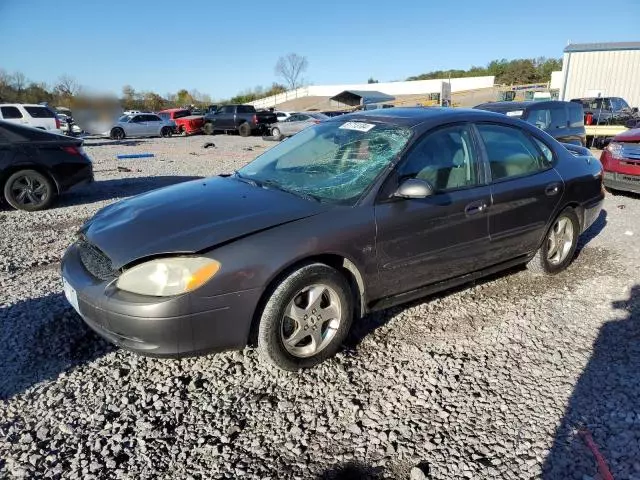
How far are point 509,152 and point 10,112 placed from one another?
20.4 metres

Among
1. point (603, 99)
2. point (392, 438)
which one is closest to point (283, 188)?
point (392, 438)

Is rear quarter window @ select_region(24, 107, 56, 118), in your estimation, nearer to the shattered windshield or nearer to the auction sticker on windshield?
the shattered windshield

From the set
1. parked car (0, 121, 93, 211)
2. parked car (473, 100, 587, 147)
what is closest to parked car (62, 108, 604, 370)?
parked car (0, 121, 93, 211)

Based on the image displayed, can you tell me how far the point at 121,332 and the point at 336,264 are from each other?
1.30 meters

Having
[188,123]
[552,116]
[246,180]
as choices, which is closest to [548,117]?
[552,116]

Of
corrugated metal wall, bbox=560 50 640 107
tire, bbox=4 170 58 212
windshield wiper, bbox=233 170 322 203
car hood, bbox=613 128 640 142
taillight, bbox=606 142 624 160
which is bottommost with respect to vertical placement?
tire, bbox=4 170 58 212

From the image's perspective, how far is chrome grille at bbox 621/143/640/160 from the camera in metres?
7.30

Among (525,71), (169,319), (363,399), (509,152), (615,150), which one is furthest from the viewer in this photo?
(525,71)

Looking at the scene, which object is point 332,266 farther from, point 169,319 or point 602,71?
point 602,71

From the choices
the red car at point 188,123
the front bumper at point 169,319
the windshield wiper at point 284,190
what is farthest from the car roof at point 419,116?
the red car at point 188,123

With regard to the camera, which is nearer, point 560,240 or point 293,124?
point 560,240

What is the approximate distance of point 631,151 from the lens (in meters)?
7.38

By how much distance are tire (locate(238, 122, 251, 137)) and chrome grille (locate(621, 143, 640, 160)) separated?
21194 mm

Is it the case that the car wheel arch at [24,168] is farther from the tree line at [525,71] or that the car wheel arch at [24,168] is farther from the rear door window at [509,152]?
the tree line at [525,71]
